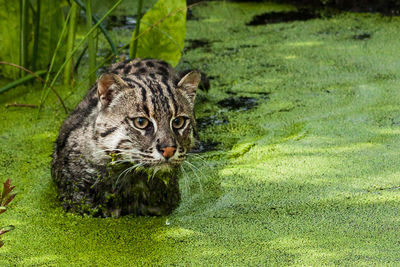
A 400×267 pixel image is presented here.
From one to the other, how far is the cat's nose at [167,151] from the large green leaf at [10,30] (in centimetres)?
273

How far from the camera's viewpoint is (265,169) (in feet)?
13.4

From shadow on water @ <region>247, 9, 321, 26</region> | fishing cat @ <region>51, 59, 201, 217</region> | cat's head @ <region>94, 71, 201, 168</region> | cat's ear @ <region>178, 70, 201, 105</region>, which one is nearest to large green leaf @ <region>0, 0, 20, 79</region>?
fishing cat @ <region>51, 59, 201, 217</region>

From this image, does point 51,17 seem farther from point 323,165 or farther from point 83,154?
point 323,165

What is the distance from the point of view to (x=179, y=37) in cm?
497

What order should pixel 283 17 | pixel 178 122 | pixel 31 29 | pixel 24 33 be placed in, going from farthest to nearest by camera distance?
pixel 283 17, pixel 31 29, pixel 24 33, pixel 178 122

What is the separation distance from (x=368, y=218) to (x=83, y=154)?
68.3 inches

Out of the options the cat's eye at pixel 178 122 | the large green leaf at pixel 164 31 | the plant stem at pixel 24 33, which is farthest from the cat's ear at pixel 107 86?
the plant stem at pixel 24 33

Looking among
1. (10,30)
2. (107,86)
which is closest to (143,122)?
(107,86)

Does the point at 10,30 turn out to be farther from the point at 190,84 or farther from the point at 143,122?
the point at 143,122

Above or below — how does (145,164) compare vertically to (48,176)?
above

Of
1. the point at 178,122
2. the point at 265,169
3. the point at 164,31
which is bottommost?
the point at 265,169

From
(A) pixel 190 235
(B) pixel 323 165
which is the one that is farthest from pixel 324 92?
(A) pixel 190 235

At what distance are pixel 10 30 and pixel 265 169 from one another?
8.94 feet

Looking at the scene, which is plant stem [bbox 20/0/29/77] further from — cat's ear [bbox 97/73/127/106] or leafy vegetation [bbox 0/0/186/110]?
cat's ear [bbox 97/73/127/106]
